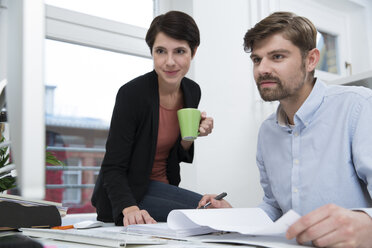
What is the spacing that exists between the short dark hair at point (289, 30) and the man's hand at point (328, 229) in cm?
67

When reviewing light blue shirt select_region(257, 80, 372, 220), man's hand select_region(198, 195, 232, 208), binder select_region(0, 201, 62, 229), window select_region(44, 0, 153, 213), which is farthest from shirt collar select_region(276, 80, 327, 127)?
window select_region(44, 0, 153, 213)

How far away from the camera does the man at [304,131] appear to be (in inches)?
38.9

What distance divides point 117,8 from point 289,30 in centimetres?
149

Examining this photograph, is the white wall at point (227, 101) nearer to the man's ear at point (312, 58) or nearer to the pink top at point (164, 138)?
the pink top at point (164, 138)

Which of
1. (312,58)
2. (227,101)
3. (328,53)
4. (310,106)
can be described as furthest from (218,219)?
(328,53)

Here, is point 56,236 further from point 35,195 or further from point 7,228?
point 35,195

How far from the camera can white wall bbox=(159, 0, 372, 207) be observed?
238 centimetres

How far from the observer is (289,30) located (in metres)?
1.17

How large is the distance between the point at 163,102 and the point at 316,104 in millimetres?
742

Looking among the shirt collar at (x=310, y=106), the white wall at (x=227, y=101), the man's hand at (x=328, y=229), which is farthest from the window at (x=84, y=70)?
the man's hand at (x=328, y=229)

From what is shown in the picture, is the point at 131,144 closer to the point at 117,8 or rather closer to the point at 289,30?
the point at 289,30

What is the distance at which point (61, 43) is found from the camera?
2156mm

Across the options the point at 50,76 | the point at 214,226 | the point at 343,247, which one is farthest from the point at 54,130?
the point at 343,247

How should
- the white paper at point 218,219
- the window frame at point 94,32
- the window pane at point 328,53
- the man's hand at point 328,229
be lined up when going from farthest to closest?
1. the window pane at point 328,53
2. the window frame at point 94,32
3. the white paper at point 218,219
4. the man's hand at point 328,229
